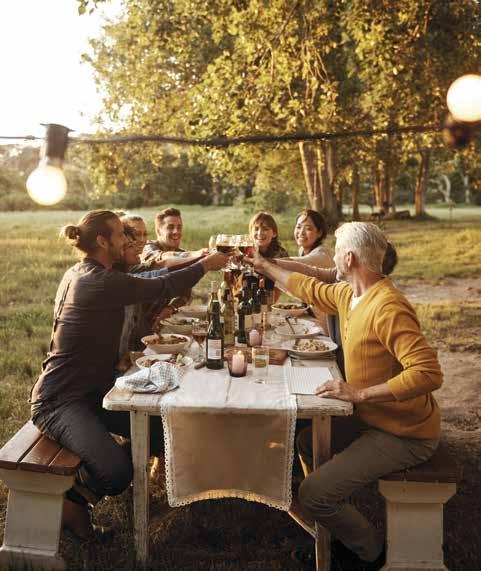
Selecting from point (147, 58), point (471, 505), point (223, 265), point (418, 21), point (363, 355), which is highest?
point (147, 58)

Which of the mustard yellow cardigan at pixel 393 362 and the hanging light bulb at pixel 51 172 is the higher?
the hanging light bulb at pixel 51 172

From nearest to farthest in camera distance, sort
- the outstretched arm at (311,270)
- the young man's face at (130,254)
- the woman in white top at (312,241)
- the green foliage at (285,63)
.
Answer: the young man's face at (130,254)
the outstretched arm at (311,270)
the woman in white top at (312,241)
the green foliage at (285,63)

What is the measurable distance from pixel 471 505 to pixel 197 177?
42.3 metres

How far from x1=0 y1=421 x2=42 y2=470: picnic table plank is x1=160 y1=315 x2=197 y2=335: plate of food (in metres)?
1.17

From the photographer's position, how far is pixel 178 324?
4199mm

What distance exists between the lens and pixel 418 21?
27.9 ft

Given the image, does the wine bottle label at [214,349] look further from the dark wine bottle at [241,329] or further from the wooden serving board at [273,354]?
the dark wine bottle at [241,329]

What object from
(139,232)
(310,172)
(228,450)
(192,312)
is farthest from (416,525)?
(310,172)

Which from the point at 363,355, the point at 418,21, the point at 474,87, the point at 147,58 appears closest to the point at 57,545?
the point at 363,355

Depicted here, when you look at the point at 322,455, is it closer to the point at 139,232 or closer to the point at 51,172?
the point at 51,172

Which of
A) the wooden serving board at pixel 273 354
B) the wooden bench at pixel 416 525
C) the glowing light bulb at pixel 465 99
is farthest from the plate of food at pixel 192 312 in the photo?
the glowing light bulb at pixel 465 99

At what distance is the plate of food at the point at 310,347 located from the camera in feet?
11.3

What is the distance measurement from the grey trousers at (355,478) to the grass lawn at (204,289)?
456 mm

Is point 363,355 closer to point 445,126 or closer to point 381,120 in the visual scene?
point 445,126
